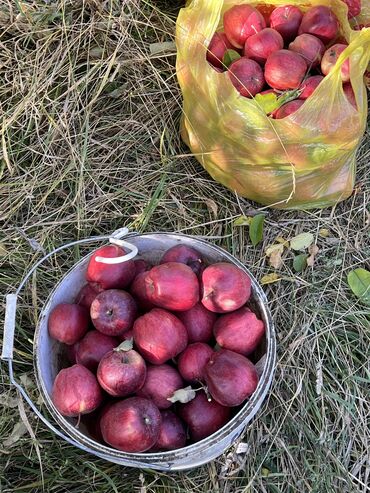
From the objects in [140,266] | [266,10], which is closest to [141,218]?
[140,266]

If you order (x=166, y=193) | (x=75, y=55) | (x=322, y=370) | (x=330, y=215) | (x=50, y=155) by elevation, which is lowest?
(x=322, y=370)

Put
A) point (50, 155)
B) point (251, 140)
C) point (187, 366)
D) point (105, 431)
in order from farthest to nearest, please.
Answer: point (50, 155) < point (251, 140) < point (187, 366) < point (105, 431)

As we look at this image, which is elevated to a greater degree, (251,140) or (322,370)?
(251,140)

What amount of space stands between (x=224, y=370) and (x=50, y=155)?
45.5 inches

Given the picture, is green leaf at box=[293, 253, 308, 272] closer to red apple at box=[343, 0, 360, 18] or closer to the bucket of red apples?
the bucket of red apples

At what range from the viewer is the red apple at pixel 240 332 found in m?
1.50

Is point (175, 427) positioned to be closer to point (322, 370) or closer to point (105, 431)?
point (105, 431)

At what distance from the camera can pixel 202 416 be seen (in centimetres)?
146

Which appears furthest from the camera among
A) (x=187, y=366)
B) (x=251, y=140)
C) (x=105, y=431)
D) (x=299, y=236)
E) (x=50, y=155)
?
(x=50, y=155)

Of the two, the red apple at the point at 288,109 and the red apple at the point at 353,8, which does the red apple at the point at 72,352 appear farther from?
the red apple at the point at 353,8

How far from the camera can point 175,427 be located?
1462 mm

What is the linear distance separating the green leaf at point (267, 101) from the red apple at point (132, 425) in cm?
99

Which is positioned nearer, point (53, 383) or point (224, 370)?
point (224, 370)

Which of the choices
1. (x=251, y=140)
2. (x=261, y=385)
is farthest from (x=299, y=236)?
(x=261, y=385)
